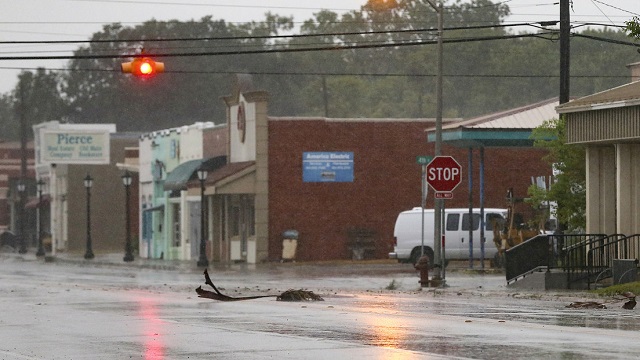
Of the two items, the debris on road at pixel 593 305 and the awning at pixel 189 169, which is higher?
the awning at pixel 189 169

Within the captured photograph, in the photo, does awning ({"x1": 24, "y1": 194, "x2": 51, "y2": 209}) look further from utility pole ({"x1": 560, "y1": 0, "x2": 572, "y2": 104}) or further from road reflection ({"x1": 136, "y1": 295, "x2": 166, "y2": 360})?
road reflection ({"x1": 136, "y1": 295, "x2": 166, "y2": 360})

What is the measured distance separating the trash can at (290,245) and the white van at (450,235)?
7348mm

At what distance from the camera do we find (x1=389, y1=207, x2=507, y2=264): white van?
51.6 meters

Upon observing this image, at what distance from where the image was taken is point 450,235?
5200cm

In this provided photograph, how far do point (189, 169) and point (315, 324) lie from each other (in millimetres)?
44830

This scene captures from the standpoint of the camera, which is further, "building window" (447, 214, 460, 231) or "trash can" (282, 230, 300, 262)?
"trash can" (282, 230, 300, 262)

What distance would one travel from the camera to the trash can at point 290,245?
193 feet

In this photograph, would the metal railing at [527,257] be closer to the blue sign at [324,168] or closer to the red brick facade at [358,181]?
the red brick facade at [358,181]

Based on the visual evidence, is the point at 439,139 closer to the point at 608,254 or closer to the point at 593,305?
the point at 608,254

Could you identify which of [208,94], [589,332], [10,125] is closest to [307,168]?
[589,332]

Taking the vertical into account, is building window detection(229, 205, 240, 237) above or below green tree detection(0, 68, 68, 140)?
below

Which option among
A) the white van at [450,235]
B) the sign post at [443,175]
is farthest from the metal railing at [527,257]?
the white van at [450,235]

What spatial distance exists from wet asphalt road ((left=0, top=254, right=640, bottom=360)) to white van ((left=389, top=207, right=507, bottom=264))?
48.5ft

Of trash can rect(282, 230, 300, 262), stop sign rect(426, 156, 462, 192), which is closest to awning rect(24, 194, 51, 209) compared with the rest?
trash can rect(282, 230, 300, 262)
